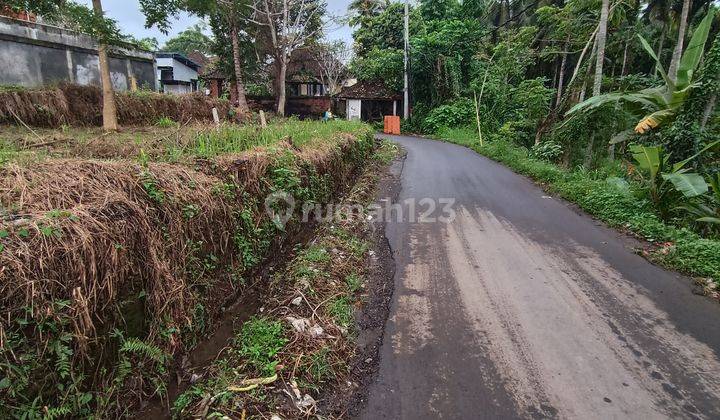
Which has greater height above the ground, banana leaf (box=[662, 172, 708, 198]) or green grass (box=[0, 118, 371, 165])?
green grass (box=[0, 118, 371, 165])

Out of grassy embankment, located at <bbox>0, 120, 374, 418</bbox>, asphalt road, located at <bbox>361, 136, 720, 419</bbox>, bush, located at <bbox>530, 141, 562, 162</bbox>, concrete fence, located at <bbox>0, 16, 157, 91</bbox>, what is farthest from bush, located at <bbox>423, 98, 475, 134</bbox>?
grassy embankment, located at <bbox>0, 120, 374, 418</bbox>

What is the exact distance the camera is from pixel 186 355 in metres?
3.08

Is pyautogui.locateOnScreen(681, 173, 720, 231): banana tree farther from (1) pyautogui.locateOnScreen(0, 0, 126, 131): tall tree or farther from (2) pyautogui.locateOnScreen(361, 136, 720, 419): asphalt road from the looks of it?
(1) pyautogui.locateOnScreen(0, 0, 126, 131): tall tree

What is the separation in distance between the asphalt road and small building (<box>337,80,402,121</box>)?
2349cm

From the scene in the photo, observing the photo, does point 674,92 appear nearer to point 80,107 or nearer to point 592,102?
point 592,102

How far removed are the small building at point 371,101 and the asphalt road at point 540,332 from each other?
77.1ft

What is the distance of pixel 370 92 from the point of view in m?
28.7

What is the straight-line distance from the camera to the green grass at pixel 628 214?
4695mm

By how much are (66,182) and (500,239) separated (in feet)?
17.5

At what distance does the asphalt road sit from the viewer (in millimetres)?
2758

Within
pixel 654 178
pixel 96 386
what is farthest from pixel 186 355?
pixel 654 178

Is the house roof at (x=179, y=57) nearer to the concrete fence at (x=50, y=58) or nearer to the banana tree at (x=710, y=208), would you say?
the concrete fence at (x=50, y=58)

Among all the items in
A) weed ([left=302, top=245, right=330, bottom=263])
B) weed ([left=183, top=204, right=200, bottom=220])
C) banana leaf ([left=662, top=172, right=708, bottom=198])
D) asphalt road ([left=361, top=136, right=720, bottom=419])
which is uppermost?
weed ([left=183, top=204, right=200, bottom=220])

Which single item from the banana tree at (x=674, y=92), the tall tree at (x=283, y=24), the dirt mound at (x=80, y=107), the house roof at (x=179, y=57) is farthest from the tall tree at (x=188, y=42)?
the banana tree at (x=674, y=92)
